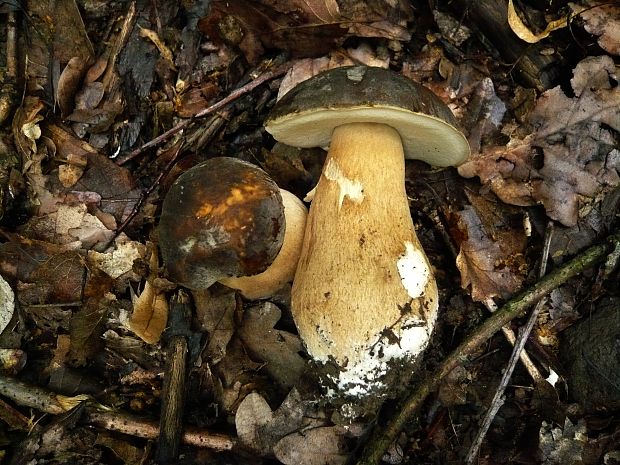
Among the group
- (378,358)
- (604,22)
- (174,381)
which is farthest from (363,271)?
(604,22)

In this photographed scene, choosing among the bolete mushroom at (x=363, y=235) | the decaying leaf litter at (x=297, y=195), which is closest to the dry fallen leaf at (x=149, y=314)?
the decaying leaf litter at (x=297, y=195)

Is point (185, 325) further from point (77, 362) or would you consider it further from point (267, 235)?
point (267, 235)

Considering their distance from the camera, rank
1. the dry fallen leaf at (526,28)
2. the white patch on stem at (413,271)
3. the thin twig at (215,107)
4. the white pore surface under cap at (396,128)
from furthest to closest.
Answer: the thin twig at (215,107) < the dry fallen leaf at (526,28) < the white patch on stem at (413,271) < the white pore surface under cap at (396,128)

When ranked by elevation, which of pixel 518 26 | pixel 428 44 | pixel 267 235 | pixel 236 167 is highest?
pixel 518 26

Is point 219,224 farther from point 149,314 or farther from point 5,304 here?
point 5,304

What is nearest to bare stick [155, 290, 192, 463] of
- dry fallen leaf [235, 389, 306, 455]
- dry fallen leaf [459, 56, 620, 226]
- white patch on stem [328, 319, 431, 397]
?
dry fallen leaf [235, 389, 306, 455]

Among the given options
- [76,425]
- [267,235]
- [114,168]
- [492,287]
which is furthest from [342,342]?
[114,168]

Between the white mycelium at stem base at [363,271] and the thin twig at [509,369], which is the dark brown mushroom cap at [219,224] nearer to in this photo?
the white mycelium at stem base at [363,271]
